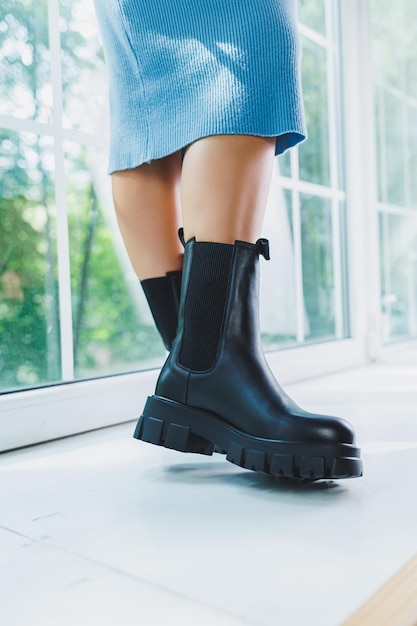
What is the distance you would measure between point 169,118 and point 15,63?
54 cm

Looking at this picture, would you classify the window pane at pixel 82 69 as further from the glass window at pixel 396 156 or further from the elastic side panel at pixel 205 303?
the glass window at pixel 396 156

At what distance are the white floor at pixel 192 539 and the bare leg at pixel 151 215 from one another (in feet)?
0.95

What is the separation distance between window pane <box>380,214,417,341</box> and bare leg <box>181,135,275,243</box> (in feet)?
5.84

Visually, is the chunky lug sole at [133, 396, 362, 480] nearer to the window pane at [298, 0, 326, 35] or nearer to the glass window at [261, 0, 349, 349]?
the glass window at [261, 0, 349, 349]

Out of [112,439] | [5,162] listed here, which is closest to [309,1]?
[5,162]

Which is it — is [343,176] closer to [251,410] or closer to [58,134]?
[58,134]

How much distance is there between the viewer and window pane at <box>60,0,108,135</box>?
56.4 inches

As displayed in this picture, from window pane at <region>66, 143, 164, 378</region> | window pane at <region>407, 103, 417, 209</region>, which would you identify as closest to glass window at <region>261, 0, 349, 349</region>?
window pane at <region>66, 143, 164, 378</region>

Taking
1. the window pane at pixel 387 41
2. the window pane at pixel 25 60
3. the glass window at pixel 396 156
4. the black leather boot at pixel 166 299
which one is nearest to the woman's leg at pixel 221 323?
the black leather boot at pixel 166 299

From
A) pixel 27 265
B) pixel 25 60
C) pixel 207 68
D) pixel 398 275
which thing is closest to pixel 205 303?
pixel 207 68

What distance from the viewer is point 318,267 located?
2105 millimetres

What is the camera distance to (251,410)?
0.73 meters

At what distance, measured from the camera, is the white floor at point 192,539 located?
1.46 ft

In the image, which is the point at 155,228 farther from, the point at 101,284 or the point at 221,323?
the point at 101,284
